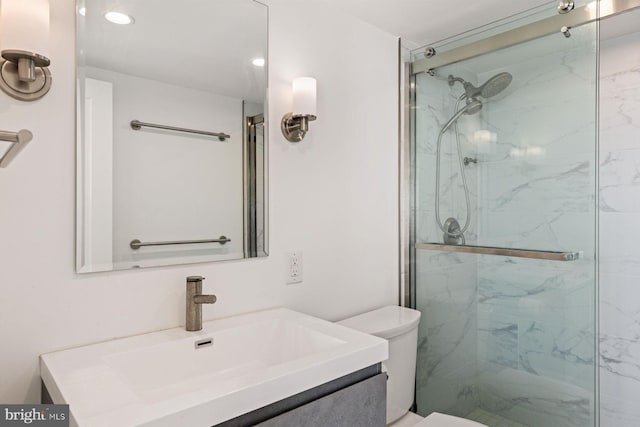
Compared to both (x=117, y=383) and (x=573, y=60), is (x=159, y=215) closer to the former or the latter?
(x=117, y=383)

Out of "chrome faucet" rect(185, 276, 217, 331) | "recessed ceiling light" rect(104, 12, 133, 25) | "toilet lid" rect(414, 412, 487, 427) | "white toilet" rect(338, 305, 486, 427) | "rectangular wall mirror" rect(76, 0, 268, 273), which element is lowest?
"toilet lid" rect(414, 412, 487, 427)

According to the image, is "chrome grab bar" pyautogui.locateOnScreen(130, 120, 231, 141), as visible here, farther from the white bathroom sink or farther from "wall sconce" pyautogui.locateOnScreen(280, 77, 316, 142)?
the white bathroom sink

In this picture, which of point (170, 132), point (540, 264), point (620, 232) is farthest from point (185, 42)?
point (620, 232)

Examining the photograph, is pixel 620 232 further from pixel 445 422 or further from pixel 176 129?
pixel 176 129

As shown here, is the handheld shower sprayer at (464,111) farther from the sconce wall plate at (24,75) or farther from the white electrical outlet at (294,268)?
the sconce wall plate at (24,75)

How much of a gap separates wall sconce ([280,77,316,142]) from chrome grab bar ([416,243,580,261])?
919 millimetres

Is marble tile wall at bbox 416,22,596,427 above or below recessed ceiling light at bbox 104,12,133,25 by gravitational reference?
below

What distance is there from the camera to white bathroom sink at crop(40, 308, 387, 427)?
0.82 m

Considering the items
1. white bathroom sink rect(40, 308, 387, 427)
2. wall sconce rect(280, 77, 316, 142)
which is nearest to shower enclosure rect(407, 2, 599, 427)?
wall sconce rect(280, 77, 316, 142)

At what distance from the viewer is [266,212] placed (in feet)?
5.20

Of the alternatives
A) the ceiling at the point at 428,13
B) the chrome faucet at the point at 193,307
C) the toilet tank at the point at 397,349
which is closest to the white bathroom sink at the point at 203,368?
the chrome faucet at the point at 193,307

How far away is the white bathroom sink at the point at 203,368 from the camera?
32.2 inches

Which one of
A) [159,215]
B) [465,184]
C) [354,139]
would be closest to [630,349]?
[465,184]

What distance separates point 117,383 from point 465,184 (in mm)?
1597
